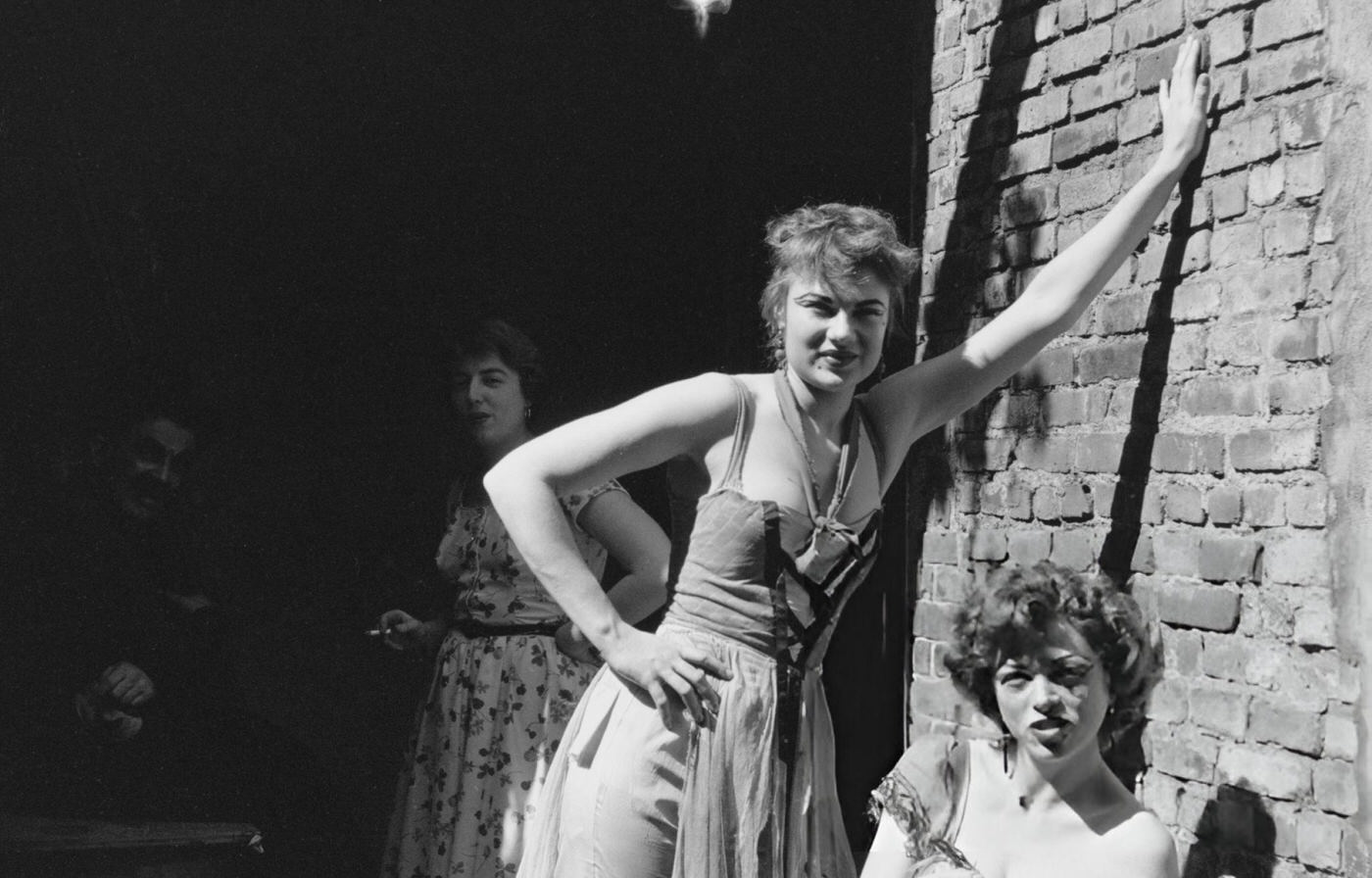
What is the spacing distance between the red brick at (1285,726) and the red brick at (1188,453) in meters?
0.46

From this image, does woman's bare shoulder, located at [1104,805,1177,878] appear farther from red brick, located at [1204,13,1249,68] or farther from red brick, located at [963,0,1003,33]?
red brick, located at [963,0,1003,33]

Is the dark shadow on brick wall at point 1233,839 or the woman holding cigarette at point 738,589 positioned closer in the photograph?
the woman holding cigarette at point 738,589

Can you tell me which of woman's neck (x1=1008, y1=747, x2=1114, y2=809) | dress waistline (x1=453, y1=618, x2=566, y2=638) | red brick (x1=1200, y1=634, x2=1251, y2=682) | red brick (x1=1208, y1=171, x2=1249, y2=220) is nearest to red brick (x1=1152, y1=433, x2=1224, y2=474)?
red brick (x1=1200, y1=634, x2=1251, y2=682)

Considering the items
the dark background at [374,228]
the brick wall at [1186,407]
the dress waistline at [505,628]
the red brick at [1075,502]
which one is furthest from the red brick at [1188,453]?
the dark background at [374,228]

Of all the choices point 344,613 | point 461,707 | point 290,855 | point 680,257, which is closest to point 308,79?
point 680,257

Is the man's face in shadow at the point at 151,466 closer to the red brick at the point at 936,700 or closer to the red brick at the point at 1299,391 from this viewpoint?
the red brick at the point at 936,700

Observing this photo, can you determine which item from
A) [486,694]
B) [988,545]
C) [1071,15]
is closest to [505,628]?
[486,694]

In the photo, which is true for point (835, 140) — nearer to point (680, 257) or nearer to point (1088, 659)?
point (680, 257)

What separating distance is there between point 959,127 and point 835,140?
5.78 ft

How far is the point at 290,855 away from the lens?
14.7 ft

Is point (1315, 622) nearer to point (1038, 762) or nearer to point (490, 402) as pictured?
point (1038, 762)

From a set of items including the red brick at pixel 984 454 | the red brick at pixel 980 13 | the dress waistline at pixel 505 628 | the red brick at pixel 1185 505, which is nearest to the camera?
the red brick at pixel 1185 505

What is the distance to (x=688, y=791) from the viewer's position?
2.59 m

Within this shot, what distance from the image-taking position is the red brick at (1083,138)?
128 inches
